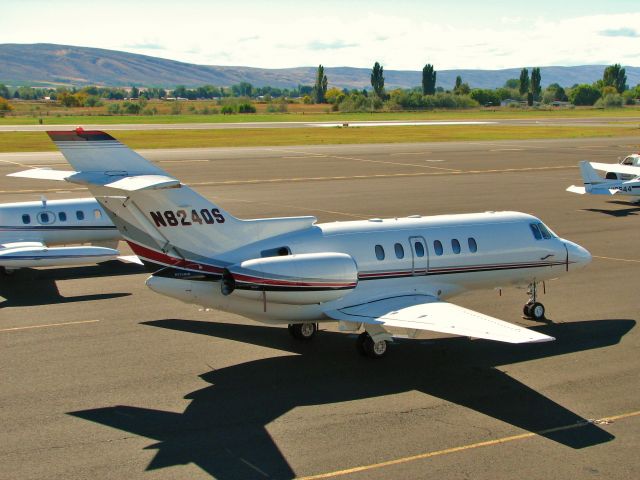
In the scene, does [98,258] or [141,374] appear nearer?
[141,374]

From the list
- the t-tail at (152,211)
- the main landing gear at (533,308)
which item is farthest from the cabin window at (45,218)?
the main landing gear at (533,308)

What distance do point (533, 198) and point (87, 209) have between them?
26.8 metres

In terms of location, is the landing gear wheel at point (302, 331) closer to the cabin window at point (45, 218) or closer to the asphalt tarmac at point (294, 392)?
the asphalt tarmac at point (294, 392)

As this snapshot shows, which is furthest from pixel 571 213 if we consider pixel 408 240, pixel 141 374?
pixel 141 374

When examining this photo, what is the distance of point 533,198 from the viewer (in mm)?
45156

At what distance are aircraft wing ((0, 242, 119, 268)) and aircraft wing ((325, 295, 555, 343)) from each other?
10.7 meters

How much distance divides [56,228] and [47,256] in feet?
9.21

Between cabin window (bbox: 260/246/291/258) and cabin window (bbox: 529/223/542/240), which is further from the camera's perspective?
cabin window (bbox: 529/223/542/240)

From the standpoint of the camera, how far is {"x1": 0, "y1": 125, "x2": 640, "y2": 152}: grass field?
82181 mm

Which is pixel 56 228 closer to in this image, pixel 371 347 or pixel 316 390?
pixel 371 347

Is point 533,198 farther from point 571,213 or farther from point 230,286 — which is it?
point 230,286

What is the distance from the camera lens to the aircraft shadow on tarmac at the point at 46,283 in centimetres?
2316

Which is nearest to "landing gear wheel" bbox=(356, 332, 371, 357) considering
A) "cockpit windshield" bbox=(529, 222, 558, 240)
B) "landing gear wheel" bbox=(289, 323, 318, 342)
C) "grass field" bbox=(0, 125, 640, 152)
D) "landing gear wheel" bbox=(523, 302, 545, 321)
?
"landing gear wheel" bbox=(289, 323, 318, 342)

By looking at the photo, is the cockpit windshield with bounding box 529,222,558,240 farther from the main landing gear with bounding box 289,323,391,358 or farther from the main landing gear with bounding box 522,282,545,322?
the main landing gear with bounding box 289,323,391,358
